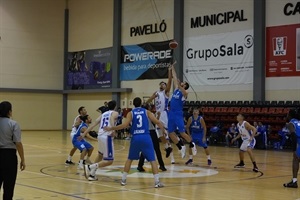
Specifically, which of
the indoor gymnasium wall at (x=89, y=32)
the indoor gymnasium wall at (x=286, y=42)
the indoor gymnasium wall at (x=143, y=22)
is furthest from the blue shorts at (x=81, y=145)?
the indoor gymnasium wall at (x=89, y=32)

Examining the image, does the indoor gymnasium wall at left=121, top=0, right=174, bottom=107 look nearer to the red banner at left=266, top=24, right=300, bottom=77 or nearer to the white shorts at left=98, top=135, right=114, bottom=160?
the red banner at left=266, top=24, right=300, bottom=77

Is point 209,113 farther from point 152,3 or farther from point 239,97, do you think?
point 152,3

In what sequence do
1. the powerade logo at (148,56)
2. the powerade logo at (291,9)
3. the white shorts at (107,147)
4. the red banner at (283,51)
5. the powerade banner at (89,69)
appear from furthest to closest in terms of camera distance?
the powerade banner at (89,69)
the powerade logo at (148,56)
the red banner at (283,51)
the powerade logo at (291,9)
the white shorts at (107,147)

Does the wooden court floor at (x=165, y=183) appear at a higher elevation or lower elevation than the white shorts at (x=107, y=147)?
lower

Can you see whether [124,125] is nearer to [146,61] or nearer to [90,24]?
[146,61]

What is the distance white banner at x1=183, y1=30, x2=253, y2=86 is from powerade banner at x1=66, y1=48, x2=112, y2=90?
24.7 ft

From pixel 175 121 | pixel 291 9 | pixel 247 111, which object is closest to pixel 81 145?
pixel 175 121

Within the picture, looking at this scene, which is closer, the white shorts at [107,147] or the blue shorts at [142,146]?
the blue shorts at [142,146]

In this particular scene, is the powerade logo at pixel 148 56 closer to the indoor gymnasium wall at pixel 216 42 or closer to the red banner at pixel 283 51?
the indoor gymnasium wall at pixel 216 42

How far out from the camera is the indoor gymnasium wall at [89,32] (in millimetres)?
34584

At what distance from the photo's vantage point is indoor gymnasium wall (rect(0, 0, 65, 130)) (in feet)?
115

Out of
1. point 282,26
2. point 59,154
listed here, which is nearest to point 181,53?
point 282,26

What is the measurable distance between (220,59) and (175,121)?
1367 centimetres

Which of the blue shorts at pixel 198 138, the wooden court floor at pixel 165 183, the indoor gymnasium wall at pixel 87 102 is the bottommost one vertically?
the wooden court floor at pixel 165 183
